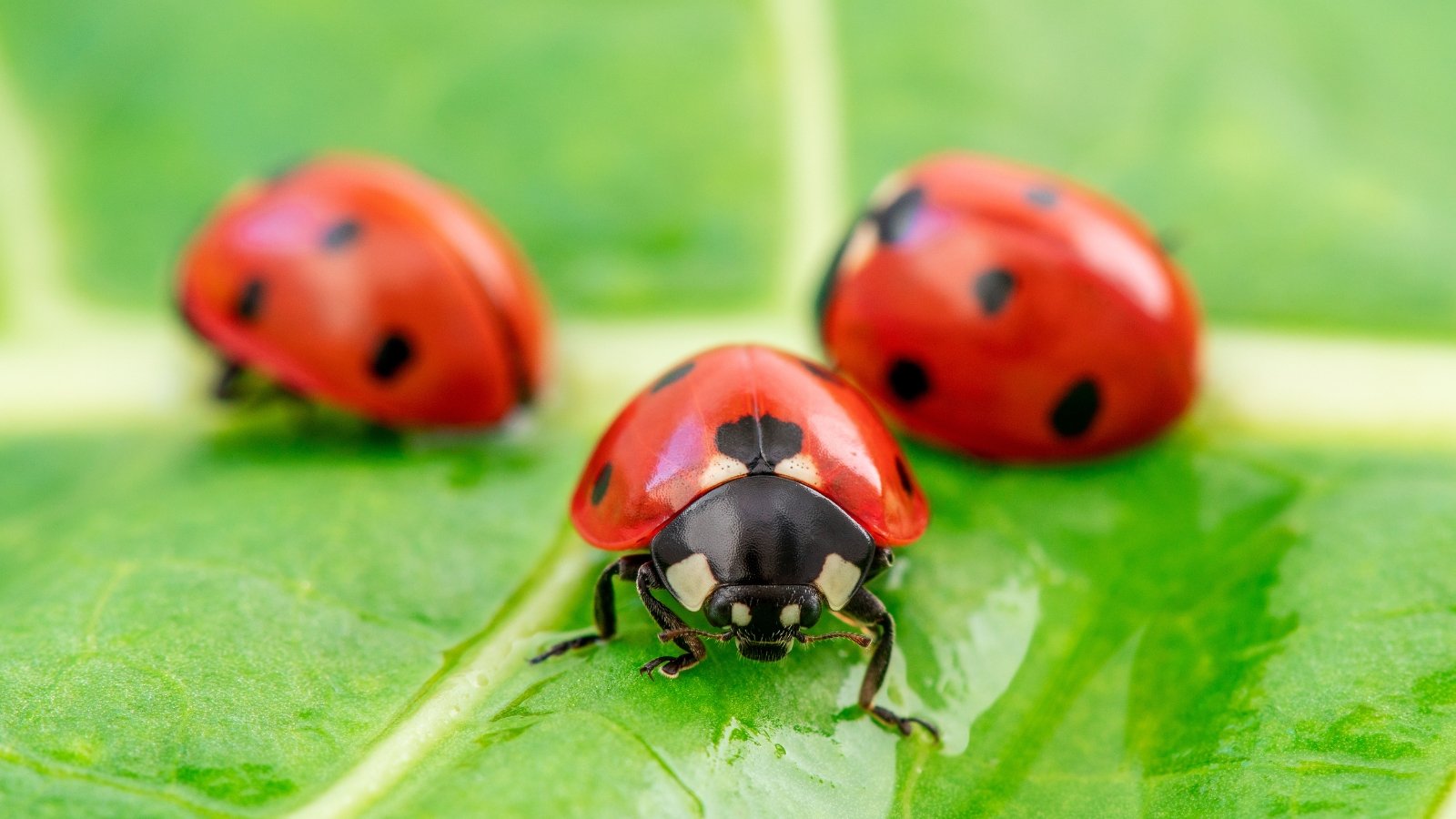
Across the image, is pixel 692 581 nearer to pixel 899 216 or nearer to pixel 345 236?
pixel 899 216

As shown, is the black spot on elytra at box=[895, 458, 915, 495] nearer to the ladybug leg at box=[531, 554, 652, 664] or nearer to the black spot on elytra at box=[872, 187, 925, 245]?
the ladybug leg at box=[531, 554, 652, 664]

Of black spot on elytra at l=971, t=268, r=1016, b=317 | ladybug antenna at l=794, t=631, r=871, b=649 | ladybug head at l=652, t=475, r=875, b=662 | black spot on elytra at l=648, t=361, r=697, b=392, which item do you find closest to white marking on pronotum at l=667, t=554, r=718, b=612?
ladybug head at l=652, t=475, r=875, b=662

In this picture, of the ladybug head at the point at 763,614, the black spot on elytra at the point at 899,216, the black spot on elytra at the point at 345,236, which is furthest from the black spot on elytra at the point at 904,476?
the black spot on elytra at the point at 345,236

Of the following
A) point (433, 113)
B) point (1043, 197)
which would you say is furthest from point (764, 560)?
point (433, 113)

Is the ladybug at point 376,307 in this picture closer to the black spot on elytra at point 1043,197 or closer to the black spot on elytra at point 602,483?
the black spot on elytra at point 602,483

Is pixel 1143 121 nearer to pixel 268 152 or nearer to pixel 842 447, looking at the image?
pixel 842 447

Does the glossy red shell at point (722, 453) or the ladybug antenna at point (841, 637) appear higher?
the glossy red shell at point (722, 453)

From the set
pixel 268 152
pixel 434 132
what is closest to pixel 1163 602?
pixel 434 132
